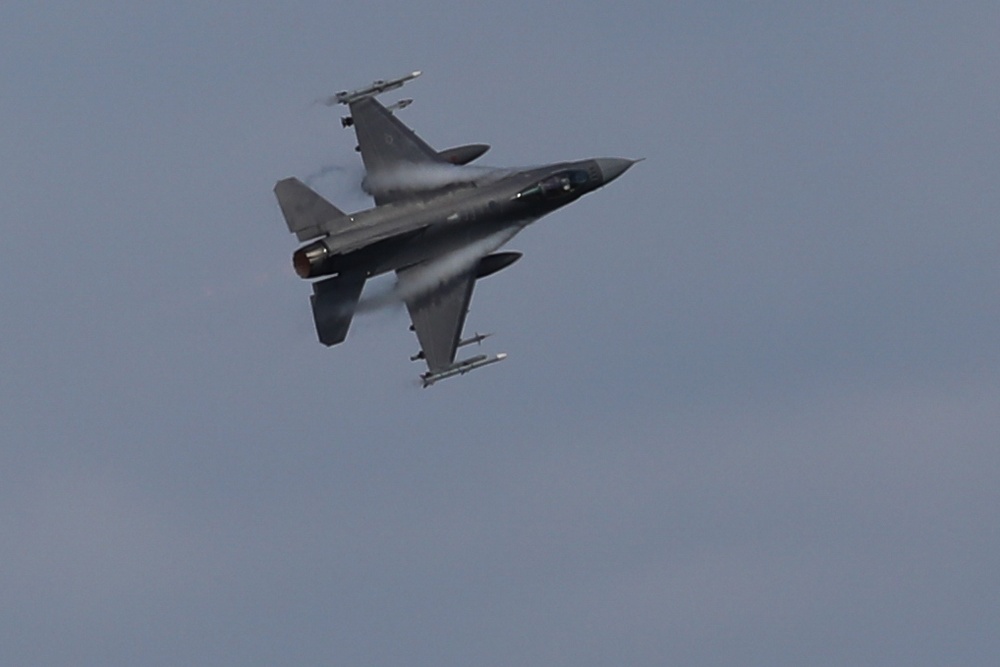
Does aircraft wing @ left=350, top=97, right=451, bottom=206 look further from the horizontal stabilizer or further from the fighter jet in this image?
the horizontal stabilizer

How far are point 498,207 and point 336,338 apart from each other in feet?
29.7

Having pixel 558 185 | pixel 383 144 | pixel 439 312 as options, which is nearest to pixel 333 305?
pixel 439 312

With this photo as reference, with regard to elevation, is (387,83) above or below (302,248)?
above

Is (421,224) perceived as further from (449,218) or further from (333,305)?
(333,305)

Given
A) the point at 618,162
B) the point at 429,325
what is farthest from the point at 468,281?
the point at 618,162

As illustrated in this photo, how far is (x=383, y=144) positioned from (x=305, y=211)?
545 cm

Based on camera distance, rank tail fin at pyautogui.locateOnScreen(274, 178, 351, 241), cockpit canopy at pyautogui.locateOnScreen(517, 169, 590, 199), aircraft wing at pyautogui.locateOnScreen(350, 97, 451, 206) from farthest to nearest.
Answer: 1. cockpit canopy at pyautogui.locateOnScreen(517, 169, 590, 199)
2. aircraft wing at pyautogui.locateOnScreen(350, 97, 451, 206)
3. tail fin at pyautogui.locateOnScreen(274, 178, 351, 241)

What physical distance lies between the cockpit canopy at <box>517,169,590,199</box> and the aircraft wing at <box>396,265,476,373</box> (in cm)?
431

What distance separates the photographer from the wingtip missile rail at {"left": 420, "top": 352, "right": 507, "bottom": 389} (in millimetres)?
103188

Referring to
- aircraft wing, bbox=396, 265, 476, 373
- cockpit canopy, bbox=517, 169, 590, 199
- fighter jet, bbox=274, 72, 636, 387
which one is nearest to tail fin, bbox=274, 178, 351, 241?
fighter jet, bbox=274, 72, 636, 387

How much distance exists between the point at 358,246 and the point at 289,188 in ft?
13.0

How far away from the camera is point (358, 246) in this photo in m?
101

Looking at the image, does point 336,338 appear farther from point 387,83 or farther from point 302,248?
point 387,83

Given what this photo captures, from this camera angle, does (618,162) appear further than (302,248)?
Yes
